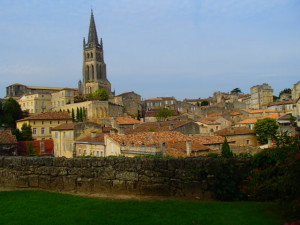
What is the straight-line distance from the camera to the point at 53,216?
699cm

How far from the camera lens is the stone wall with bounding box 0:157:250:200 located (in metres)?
8.21

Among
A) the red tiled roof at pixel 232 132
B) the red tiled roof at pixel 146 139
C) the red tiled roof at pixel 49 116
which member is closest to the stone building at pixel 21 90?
the red tiled roof at pixel 49 116

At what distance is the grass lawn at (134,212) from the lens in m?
6.14

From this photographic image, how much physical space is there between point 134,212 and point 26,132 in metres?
53.3

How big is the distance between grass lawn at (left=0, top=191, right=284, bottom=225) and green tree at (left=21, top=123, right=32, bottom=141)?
4987 centimetres

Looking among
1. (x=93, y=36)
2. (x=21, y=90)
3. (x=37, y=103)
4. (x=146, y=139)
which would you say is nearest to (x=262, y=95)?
(x=93, y=36)

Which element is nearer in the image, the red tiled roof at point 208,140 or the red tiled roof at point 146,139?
the red tiled roof at point 146,139

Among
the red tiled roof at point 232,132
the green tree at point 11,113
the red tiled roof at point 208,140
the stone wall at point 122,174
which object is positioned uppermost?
the green tree at point 11,113

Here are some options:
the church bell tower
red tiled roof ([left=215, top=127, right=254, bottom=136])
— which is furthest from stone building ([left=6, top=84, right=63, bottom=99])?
red tiled roof ([left=215, top=127, right=254, bottom=136])

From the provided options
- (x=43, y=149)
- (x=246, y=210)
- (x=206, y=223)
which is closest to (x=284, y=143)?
(x=246, y=210)

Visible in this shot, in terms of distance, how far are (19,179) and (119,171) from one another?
375 cm

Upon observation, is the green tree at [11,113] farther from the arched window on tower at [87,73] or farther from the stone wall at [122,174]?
the stone wall at [122,174]

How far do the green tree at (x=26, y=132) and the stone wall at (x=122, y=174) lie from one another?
154 feet

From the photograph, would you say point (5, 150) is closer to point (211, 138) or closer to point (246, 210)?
point (211, 138)
